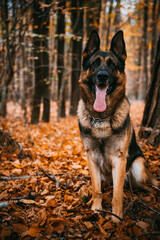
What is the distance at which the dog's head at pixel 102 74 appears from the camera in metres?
2.36

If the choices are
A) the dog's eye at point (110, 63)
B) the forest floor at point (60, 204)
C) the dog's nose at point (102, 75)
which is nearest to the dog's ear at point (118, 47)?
the dog's eye at point (110, 63)

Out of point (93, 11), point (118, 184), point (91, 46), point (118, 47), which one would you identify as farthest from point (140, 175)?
point (93, 11)

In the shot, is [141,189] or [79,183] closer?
[141,189]

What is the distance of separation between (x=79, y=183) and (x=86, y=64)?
6.60 feet

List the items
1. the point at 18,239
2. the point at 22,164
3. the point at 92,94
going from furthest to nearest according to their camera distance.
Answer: the point at 22,164, the point at 92,94, the point at 18,239

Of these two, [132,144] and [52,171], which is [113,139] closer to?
[132,144]

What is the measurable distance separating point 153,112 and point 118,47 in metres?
2.37

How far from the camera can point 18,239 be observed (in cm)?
175

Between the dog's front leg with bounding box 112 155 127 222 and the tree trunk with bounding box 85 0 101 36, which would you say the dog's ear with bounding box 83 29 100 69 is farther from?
the tree trunk with bounding box 85 0 101 36

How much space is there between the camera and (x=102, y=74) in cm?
226

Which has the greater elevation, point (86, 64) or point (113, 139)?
point (86, 64)

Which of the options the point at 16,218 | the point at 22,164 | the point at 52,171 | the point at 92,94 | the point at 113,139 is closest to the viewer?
the point at 16,218

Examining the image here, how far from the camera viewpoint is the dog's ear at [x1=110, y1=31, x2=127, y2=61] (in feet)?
8.24

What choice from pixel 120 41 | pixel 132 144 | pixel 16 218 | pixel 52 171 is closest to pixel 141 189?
pixel 132 144
